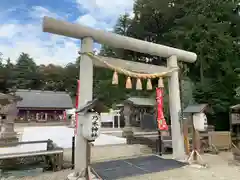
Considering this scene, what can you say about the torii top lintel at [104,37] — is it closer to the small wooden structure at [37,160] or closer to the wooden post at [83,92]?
the wooden post at [83,92]

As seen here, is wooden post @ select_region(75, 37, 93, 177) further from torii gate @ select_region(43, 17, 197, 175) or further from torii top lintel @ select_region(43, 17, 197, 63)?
torii top lintel @ select_region(43, 17, 197, 63)

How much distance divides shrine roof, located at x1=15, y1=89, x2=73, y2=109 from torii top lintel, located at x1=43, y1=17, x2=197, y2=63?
24440mm

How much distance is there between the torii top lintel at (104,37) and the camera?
4617mm

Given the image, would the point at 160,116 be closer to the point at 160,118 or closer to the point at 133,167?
the point at 160,118

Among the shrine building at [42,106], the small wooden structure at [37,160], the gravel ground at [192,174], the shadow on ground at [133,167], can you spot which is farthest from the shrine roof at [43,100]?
the gravel ground at [192,174]

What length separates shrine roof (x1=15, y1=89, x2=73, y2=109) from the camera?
27172mm

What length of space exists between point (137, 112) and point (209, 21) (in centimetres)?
1019

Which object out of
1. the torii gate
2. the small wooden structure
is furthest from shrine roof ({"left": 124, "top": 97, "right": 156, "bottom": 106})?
the small wooden structure

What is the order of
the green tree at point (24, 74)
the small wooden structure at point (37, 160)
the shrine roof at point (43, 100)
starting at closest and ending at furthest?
the small wooden structure at point (37, 160)
the shrine roof at point (43, 100)
the green tree at point (24, 74)

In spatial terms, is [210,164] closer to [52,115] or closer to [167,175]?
[167,175]

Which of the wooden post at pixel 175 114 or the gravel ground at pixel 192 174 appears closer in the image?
the gravel ground at pixel 192 174

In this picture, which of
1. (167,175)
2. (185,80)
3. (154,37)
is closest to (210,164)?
(167,175)

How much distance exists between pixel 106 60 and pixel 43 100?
25753mm

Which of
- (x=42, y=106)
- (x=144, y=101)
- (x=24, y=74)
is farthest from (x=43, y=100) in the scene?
(x=144, y=101)
